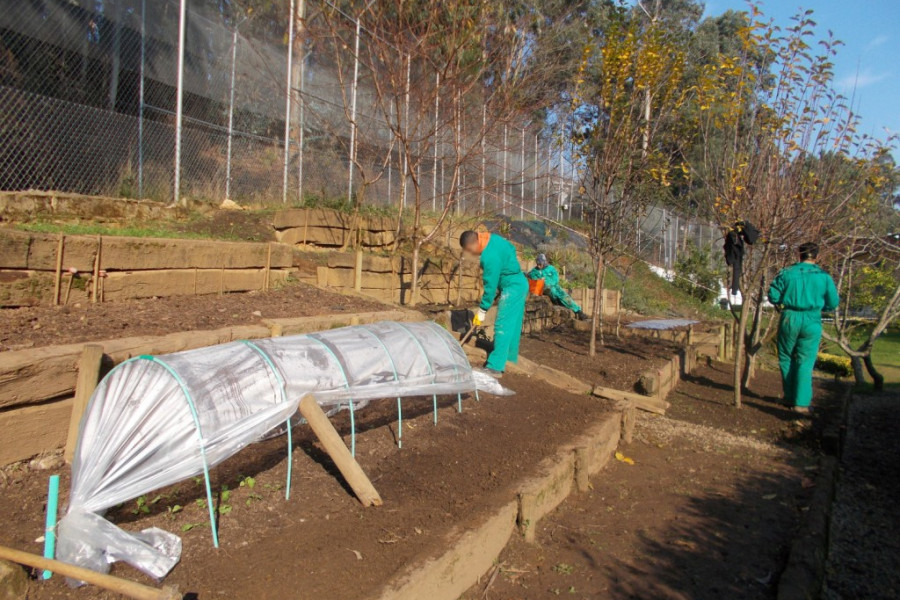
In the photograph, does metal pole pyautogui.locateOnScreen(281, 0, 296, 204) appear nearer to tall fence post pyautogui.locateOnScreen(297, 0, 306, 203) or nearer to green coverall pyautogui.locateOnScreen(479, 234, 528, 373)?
tall fence post pyautogui.locateOnScreen(297, 0, 306, 203)

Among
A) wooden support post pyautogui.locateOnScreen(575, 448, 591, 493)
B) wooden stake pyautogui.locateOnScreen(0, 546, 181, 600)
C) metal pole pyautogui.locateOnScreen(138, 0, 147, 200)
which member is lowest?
wooden support post pyautogui.locateOnScreen(575, 448, 591, 493)

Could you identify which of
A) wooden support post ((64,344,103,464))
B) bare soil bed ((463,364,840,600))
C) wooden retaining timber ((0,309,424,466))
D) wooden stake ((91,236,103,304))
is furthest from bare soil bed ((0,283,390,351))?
bare soil bed ((463,364,840,600))

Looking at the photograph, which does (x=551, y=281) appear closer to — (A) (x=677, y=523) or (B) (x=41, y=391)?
(A) (x=677, y=523)

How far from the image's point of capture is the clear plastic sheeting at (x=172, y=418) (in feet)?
10.3

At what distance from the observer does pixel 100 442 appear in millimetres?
3410

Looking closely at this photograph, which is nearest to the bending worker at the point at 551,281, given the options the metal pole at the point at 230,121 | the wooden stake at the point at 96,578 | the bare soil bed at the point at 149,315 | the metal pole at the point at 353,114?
the metal pole at the point at 353,114

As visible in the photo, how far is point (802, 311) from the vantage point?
25.8ft

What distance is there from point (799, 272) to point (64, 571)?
7.69 metres

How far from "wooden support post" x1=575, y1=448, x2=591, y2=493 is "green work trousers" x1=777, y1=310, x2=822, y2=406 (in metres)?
3.91

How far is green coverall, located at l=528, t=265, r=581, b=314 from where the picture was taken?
44.9 feet

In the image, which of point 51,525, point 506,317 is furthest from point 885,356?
point 51,525

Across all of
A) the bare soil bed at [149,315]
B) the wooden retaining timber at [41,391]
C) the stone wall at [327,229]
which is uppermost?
the stone wall at [327,229]

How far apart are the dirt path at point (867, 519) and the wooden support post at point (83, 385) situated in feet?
15.1

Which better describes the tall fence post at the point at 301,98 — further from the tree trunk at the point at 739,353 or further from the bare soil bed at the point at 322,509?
the tree trunk at the point at 739,353
